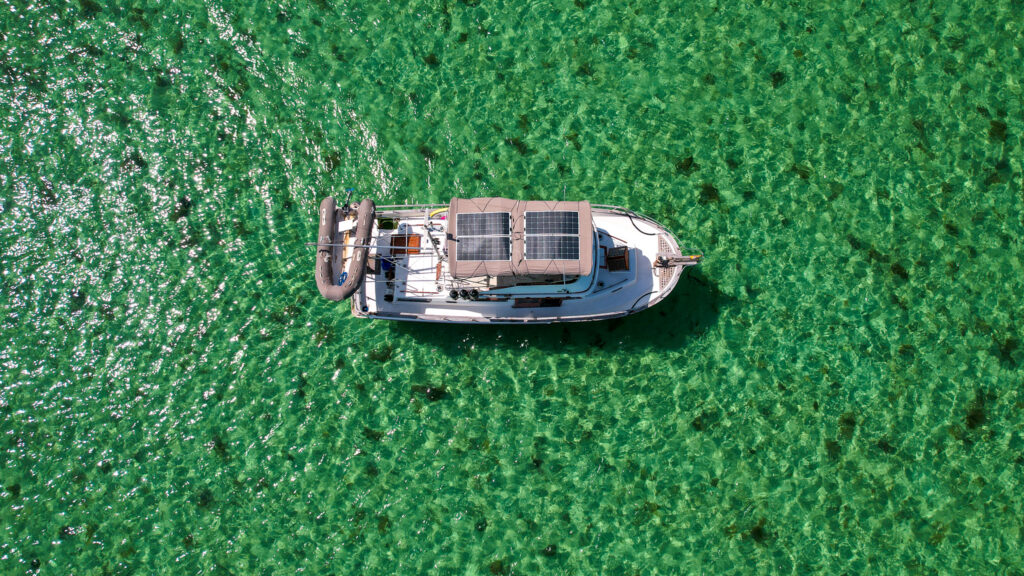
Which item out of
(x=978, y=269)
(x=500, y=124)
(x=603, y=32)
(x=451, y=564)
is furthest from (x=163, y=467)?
(x=978, y=269)

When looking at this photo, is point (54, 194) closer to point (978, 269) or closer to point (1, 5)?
point (1, 5)

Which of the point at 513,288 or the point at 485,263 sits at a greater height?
the point at 485,263

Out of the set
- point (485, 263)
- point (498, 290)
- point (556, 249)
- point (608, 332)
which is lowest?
point (608, 332)

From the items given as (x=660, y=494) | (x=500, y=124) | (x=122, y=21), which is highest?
(x=122, y=21)

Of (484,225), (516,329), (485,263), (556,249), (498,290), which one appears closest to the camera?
(556,249)

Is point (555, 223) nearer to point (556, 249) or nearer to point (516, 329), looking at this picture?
point (556, 249)

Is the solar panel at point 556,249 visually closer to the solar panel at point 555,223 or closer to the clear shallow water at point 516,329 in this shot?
the solar panel at point 555,223

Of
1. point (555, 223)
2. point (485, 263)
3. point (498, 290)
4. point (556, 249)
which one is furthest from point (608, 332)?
point (485, 263)
